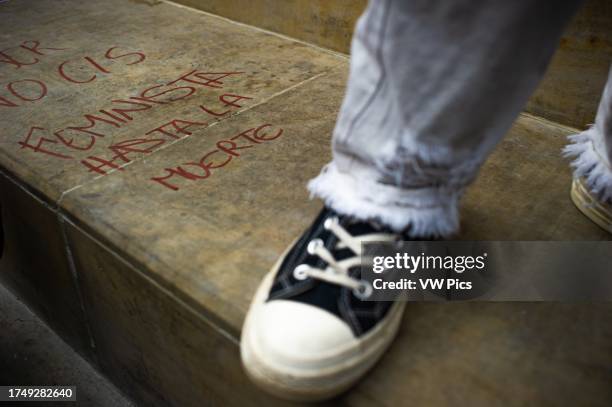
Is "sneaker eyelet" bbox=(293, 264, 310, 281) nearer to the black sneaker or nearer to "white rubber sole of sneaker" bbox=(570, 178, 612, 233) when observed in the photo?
the black sneaker

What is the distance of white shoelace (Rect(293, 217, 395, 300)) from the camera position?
2.39ft

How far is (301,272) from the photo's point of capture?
29.5 inches

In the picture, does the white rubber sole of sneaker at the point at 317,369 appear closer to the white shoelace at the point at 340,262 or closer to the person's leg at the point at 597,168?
the white shoelace at the point at 340,262

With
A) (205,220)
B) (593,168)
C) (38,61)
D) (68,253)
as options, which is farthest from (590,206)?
(38,61)

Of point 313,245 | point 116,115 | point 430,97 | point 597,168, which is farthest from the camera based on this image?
point 116,115

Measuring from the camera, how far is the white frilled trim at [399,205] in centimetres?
74

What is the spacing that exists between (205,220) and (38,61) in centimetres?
107

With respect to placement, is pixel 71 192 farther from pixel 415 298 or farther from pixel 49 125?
pixel 415 298

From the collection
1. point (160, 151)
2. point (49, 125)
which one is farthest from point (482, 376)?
point (49, 125)

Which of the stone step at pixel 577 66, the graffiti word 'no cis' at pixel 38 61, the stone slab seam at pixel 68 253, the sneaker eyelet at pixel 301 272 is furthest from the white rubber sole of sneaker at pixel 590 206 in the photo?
the graffiti word 'no cis' at pixel 38 61

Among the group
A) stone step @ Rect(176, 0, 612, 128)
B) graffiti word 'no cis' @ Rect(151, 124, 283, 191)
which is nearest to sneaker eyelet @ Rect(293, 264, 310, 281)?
graffiti word 'no cis' @ Rect(151, 124, 283, 191)

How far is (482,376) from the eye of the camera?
74 centimetres

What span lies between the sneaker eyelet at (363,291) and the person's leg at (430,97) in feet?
0.30

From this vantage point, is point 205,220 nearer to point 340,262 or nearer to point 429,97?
point 340,262
